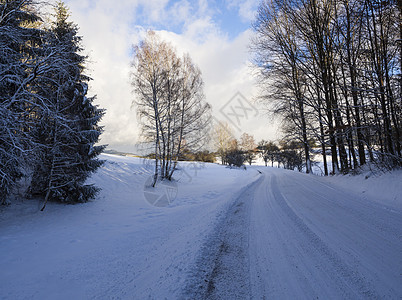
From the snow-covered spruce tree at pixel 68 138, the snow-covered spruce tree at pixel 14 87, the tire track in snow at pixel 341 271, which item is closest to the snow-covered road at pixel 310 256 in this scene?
the tire track in snow at pixel 341 271

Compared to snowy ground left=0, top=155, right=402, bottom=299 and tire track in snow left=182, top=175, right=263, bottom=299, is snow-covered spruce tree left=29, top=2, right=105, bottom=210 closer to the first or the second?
snowy ground left=0, top=155, right=402, bottom=299

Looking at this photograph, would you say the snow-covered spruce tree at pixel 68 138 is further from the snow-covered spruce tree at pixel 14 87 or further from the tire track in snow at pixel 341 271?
the tire track in snow at pixel 341 271

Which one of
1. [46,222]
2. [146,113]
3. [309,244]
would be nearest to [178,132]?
[146,113]

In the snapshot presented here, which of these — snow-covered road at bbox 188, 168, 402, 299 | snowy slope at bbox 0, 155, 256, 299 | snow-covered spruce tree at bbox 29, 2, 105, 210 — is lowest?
snowy slope at bbox 0, 155, 256, 299

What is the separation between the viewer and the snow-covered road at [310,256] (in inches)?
67.5

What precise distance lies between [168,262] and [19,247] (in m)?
3.40

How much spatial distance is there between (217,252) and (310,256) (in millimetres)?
1303

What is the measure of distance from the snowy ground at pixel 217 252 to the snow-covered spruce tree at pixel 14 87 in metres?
1.73

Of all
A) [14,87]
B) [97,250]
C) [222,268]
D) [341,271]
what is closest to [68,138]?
[14,87]

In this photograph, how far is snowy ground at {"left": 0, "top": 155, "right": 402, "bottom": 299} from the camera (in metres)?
1.85

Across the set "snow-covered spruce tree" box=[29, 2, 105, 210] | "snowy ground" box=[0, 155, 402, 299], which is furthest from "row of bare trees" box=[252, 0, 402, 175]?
"snow-covered spruce tree" box=[29, 2, 105, 210]

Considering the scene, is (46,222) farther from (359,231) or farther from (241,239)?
(359,231)

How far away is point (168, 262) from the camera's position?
8.34ft

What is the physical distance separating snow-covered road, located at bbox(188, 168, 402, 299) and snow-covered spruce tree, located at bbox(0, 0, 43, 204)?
442 cm
